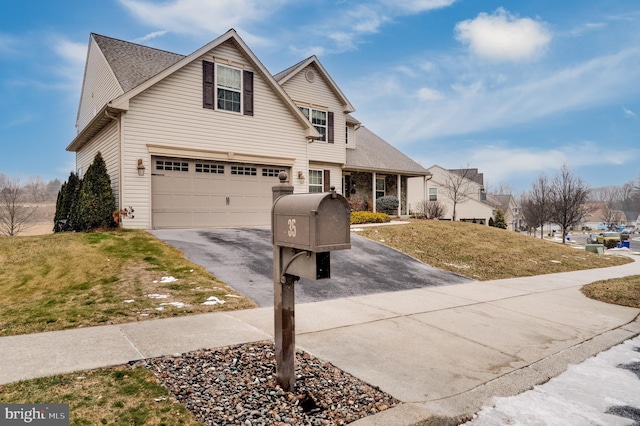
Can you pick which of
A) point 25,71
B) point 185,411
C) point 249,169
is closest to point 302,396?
point 185,411

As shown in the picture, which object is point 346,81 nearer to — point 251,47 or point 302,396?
point 251,47

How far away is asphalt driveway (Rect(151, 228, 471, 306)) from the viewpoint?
7883 mm

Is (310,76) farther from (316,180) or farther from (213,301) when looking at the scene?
(213,301)

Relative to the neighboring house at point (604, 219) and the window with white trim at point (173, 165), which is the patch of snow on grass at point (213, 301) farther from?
the neighboring house at point (604, 219)

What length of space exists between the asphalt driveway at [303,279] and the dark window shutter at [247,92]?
4.98 metres

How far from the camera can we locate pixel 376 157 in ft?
79.6

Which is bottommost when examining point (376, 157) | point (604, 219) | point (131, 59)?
point (604, 219)

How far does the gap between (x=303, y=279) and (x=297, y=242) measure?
574 centimetres

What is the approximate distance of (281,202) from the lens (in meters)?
3.44

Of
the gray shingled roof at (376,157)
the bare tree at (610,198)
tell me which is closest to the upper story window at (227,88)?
the gray shingled roof at (376,157)

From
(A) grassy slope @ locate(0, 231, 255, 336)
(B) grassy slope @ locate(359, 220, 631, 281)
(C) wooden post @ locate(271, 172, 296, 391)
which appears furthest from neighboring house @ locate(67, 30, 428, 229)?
(C) wooden post @ locate(271, 172, 296, 391)

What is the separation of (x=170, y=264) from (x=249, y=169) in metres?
7.27

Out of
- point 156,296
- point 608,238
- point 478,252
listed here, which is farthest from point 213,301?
point 608,238

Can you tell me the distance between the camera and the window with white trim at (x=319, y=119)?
1934cm
